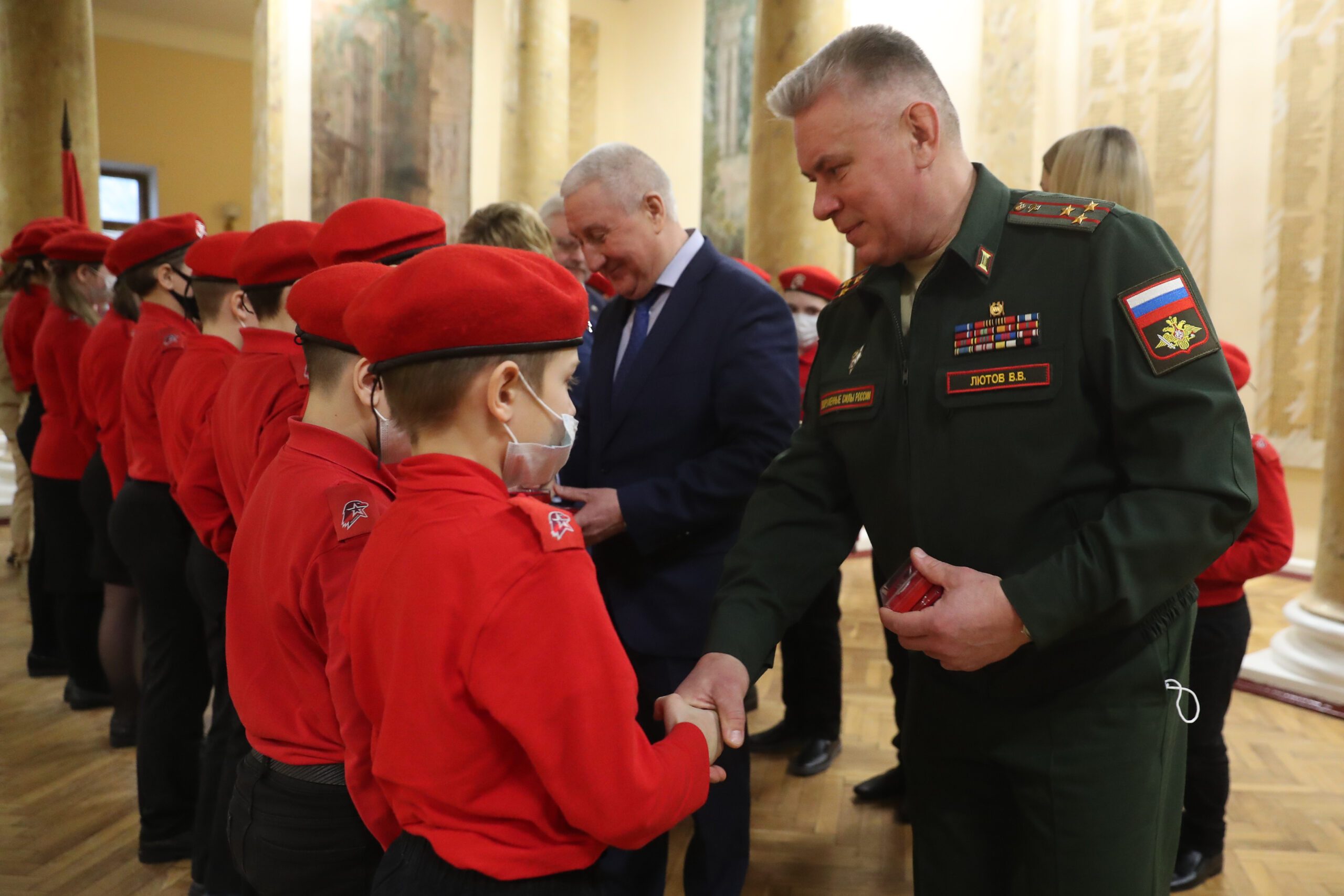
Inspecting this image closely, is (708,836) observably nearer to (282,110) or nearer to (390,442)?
(390,442)

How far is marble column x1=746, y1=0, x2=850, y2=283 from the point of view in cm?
571

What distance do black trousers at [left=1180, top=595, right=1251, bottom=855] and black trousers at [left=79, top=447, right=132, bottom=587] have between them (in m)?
3.47

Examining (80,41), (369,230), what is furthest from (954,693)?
(80,41)

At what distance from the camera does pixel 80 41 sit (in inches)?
284

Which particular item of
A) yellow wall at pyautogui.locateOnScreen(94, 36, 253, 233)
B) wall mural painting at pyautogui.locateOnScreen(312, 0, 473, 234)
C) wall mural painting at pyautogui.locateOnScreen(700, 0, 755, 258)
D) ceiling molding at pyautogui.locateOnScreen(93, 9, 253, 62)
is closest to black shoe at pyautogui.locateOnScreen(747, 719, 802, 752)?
wall mural painting at pyautogui.locateOnScreen(312, 0, 473, 234)

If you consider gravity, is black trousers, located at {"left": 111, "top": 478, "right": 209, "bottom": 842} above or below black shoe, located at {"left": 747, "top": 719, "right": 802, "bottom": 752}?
above

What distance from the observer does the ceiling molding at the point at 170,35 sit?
1371 cm

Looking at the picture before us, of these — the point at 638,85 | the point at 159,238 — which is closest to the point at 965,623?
the point at 159,238

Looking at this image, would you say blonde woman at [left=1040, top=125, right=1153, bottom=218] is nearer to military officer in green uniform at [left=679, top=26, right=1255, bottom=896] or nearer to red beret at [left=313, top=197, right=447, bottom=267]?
military officer in green uniform at [left=679, top=26, right=1255, bottom=896]

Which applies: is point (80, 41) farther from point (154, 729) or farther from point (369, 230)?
point (369, 230)

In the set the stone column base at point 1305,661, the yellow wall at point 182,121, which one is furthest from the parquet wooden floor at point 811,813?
the yellow wall at point 182,121

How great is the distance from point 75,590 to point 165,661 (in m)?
1.66

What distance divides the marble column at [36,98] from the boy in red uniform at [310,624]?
6345 millimetres

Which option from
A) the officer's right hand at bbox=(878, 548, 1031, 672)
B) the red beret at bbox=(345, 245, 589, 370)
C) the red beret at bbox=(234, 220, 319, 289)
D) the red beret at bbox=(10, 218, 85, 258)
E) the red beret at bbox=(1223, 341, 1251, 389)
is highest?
the red beret at bbox=(10, 218, 85, 258)
